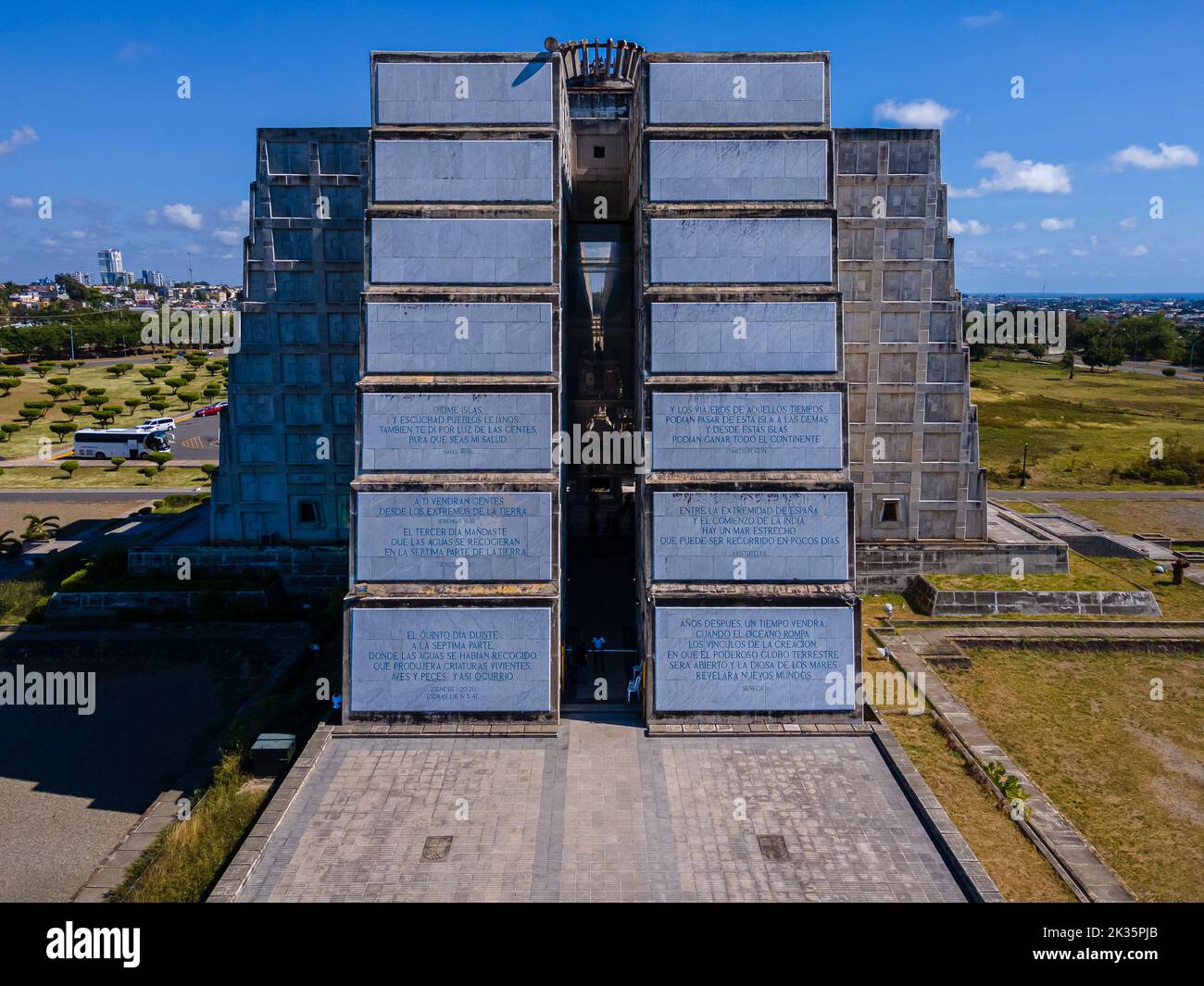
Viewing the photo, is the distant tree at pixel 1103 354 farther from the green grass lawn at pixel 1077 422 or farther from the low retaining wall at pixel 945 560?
the low retaining wall at pixel 945 560

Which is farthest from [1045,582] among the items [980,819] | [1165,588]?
[980,819]

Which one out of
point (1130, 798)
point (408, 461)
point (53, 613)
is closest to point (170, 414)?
point (53, 613)

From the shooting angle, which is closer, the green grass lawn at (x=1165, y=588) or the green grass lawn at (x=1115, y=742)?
the green grass lawn at (x=1115, y=742)

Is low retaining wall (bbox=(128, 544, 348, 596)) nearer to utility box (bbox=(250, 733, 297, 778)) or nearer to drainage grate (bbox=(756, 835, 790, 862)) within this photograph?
utility box (bbox=(250, 733, 297, 778))

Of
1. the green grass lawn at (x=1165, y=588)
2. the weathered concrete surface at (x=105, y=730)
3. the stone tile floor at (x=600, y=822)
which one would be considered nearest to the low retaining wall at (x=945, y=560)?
the green grass lawn at (x=1165, y=588)

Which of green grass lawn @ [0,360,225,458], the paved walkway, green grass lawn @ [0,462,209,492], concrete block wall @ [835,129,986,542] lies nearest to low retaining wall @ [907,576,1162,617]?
the paved walkway

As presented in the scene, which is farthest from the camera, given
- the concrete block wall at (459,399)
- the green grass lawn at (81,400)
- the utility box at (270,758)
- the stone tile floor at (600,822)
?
the green grass lawn at (81,400)
